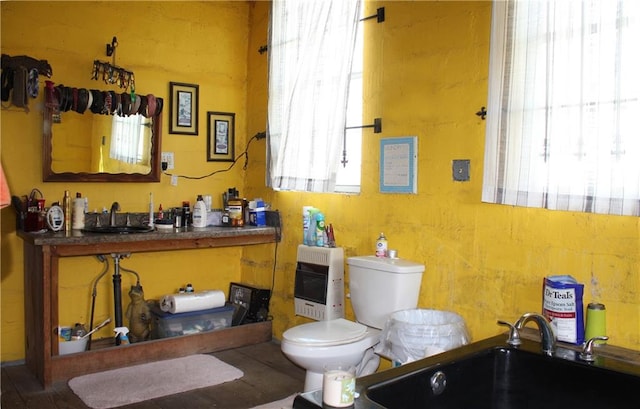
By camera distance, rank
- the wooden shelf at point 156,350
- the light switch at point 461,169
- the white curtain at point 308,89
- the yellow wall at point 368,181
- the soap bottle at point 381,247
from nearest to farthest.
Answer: the yellow wall at point 368,181 < the light switch at point 461,169 < the soap bottle at point 381,247 < the wooden shelf at point 156,350 < the white curtain at point 308,89

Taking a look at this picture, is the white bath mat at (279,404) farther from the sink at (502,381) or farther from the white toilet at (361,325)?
the sink at (502,381)

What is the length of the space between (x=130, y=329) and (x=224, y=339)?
63 centimetres

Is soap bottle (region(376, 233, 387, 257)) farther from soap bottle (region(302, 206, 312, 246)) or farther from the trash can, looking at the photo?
soap bottle (region(302, 206, 312, 246))

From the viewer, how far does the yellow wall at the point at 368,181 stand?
8.38 ft

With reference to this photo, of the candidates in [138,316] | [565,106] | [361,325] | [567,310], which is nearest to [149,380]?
[138,316]

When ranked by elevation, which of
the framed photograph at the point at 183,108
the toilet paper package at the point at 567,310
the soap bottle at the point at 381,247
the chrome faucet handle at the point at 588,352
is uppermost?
the framed photograph at the point at 183,108

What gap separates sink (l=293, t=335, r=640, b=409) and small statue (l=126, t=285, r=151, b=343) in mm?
2300

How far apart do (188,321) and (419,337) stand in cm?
187

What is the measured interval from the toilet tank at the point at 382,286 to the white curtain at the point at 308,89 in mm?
653

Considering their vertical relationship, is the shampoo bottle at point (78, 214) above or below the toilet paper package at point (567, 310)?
above

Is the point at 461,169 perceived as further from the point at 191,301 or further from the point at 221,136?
the point at 221,136

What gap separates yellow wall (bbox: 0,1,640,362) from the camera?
8.38 ft

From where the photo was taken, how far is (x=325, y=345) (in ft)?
8.96

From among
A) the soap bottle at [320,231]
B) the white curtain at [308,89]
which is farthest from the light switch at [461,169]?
the soap bottle at [320,231]
